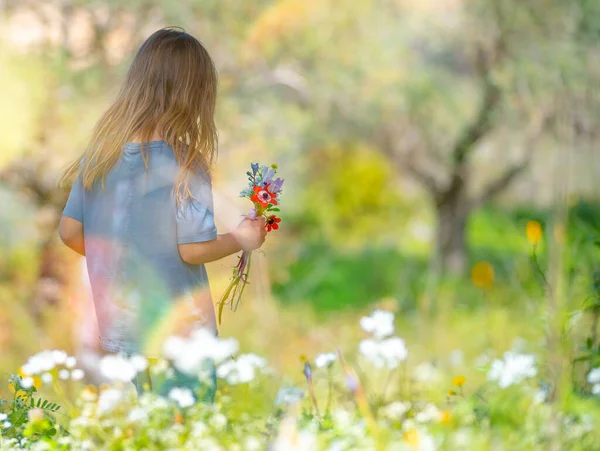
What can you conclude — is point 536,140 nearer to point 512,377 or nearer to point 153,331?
point 512,377

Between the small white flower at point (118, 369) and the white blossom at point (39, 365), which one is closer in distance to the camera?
the small white flower at point (118, 369)

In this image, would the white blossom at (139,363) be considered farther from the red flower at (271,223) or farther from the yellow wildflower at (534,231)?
the yellow wildflower at (534,231)

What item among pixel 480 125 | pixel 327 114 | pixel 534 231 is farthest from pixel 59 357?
pixel 480 125

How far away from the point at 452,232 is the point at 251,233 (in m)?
5.71

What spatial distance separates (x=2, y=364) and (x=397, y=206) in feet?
22.3

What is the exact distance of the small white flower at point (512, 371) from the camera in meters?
1.92

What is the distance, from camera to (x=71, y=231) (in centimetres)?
189

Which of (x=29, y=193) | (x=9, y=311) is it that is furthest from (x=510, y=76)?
(x=9, y=311)

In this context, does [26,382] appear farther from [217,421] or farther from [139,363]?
[217,421]

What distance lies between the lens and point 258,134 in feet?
19.9

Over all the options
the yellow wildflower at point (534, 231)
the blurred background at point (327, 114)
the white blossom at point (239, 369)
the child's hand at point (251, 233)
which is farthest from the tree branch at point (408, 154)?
the child's hand at point (251, 233)

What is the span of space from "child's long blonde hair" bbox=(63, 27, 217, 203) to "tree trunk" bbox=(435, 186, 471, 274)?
17.9 feet

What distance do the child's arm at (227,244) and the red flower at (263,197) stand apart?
1.6 inches

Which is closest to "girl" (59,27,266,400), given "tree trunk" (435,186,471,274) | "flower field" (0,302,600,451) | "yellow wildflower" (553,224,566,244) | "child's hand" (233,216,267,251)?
"child's hand" (233,216,267,251)
